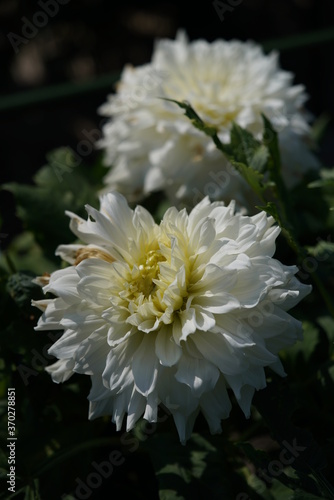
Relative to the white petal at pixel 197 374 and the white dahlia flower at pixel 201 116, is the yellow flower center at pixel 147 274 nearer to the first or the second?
the white petal at pixel 197 374

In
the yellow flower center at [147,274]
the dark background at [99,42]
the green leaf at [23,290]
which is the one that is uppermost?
the green leaf at [23,290]

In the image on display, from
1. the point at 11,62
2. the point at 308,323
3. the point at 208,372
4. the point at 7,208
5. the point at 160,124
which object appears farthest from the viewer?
the point at 11,62

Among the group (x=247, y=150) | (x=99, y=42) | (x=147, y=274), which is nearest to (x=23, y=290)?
(x=147, y=274)

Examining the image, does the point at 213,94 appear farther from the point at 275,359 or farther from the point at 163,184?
the point at 275,359

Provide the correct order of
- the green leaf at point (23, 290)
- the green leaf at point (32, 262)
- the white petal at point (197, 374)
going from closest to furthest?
A: the white petal at point (197, 374), the green leaf at point (23, 290), the green leaf at point (32, 262)

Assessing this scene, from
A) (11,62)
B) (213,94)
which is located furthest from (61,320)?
(11,62)

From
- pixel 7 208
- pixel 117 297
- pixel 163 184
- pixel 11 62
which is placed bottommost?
pixel 7 208

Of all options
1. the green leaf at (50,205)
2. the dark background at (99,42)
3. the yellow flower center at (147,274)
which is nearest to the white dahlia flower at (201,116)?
the green leaf at (50,205)
